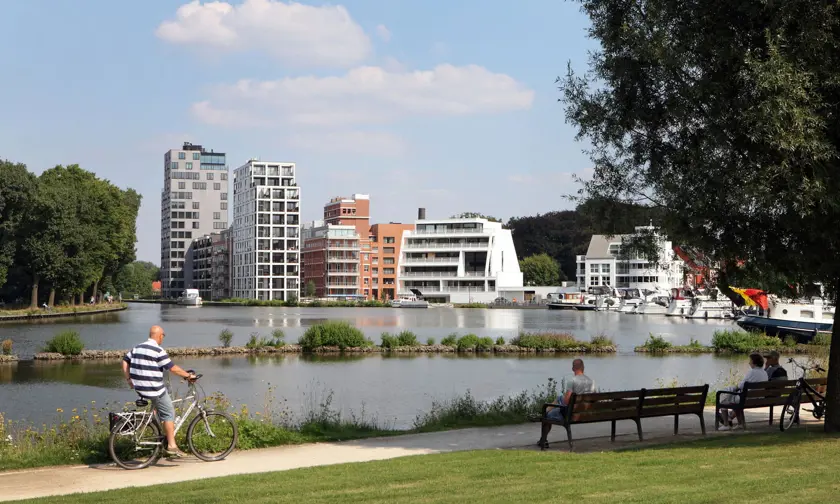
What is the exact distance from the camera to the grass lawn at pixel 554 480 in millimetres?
9445

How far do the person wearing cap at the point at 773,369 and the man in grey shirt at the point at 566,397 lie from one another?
4197 millimetres

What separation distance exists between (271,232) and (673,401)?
164 metres

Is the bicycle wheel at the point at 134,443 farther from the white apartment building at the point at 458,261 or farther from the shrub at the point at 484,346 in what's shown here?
the white apartment building at the point at 458,261

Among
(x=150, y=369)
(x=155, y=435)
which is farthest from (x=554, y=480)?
(x=155, y=435)

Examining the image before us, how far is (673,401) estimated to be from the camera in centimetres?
1512

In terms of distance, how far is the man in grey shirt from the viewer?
45.3ft

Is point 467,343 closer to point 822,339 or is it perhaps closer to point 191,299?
point 822,339

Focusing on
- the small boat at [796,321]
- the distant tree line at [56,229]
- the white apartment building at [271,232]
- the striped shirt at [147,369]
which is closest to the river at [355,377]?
the striped shirt at [147,369]

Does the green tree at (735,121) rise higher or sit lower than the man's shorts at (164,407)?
higher

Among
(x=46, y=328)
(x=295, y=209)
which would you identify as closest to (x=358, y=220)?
(x=295, y=209)

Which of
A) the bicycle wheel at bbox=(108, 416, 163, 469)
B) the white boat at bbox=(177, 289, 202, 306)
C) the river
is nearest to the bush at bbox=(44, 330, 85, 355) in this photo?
the river

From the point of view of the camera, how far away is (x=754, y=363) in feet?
54.1

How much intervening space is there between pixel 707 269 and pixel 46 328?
Answer: 6140 cm

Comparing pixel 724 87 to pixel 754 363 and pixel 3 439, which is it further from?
pixel 3 439
